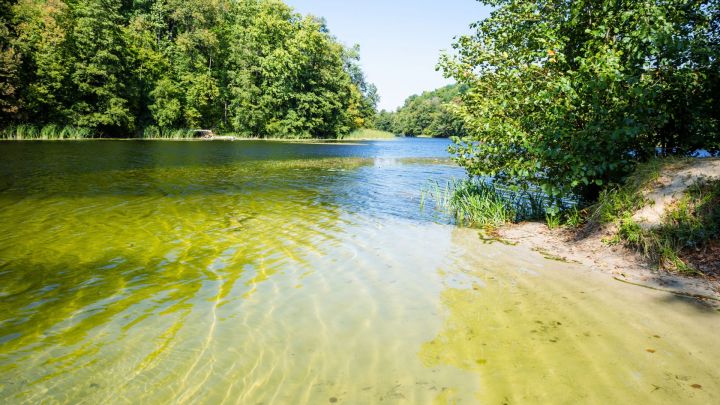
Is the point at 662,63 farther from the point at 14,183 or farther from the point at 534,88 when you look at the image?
the point at 14,183

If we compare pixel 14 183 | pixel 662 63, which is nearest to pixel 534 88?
pixel 662 63

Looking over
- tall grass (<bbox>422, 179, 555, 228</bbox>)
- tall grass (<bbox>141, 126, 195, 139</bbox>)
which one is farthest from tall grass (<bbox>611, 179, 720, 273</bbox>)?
tall grass (<bbox>141, 126, 195, 139</bbox>)

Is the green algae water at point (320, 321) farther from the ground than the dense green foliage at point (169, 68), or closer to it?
closer to it

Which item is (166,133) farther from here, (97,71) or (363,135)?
(363,135)

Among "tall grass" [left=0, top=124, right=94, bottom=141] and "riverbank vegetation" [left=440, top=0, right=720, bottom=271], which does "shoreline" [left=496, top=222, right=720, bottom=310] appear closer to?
"riverbank vegetation" [left=440, top=0, right=720, bottom=271]

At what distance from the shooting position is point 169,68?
220 feet

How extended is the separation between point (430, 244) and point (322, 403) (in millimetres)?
5959

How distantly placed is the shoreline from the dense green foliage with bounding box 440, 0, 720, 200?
1.11 metres

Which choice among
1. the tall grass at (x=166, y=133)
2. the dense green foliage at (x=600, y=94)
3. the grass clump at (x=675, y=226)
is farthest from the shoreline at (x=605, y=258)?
the tall grass at (x=166, y=133)

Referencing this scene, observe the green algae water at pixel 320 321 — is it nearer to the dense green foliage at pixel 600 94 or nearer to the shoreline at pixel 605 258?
the shoreline at pixel 605 258

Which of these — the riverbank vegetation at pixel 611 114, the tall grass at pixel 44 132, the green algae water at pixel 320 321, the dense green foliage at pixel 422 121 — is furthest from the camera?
the dense green foliage at pixel 422 121

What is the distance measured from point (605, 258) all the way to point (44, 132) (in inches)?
2155

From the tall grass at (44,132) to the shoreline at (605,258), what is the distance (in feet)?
165

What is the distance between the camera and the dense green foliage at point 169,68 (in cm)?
4703
